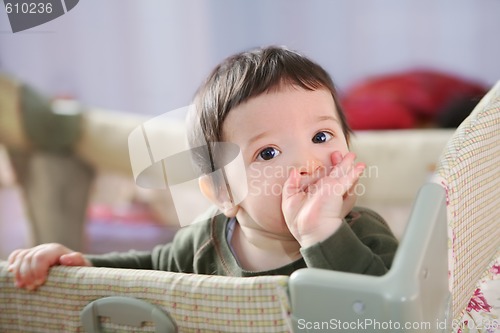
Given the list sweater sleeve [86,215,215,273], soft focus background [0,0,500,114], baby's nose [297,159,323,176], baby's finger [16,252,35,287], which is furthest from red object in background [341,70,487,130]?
baby's finger [16,252,35,287]

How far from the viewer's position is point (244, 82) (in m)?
0.74

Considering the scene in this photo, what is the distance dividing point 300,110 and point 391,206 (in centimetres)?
77

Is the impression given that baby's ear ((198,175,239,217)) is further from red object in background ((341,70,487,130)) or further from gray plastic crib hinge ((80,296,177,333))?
red object in background ((341,70,487,130))

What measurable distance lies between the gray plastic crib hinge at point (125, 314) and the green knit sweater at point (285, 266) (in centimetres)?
14

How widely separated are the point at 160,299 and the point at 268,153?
0.20 metres

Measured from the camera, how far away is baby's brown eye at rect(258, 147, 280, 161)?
0.72 m

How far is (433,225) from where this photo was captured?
55 cm

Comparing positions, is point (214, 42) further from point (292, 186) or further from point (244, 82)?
point (292, 186)

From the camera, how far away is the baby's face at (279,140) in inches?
28.0

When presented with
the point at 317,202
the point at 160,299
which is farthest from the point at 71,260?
the point at 317,202

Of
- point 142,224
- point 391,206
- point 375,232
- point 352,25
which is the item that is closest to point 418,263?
point 375,232

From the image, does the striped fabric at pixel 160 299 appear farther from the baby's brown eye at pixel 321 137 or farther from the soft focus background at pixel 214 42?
the soft focus background at pixel 214 42

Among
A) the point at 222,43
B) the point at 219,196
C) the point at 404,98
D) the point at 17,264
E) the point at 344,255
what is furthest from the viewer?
the point at 222,43

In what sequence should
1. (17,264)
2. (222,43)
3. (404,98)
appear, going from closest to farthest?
1. (17,264)
2. (404,98)
3. (222,43)
